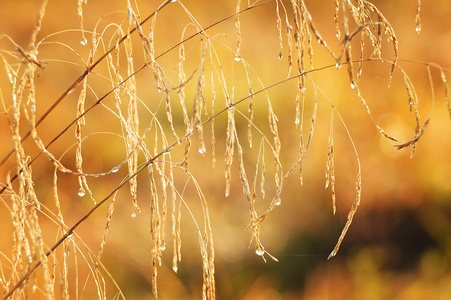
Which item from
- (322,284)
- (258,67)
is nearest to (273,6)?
(258,67)

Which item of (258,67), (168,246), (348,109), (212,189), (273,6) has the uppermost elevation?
(273,6)

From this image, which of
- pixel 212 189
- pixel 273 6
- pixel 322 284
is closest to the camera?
pixel 322 284

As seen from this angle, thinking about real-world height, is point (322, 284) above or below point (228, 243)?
below

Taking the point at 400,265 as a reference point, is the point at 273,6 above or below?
above

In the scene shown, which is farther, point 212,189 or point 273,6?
point 273,6

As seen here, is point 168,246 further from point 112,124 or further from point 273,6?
point 273,6

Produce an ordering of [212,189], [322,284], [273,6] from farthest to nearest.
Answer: [273,6] < [212,189] < [322,284]

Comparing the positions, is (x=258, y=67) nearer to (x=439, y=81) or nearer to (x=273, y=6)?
(x=273, y=6)

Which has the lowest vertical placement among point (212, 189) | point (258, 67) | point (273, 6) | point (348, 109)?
point (212, 189)

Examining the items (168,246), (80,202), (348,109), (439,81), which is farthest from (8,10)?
(439,81)
